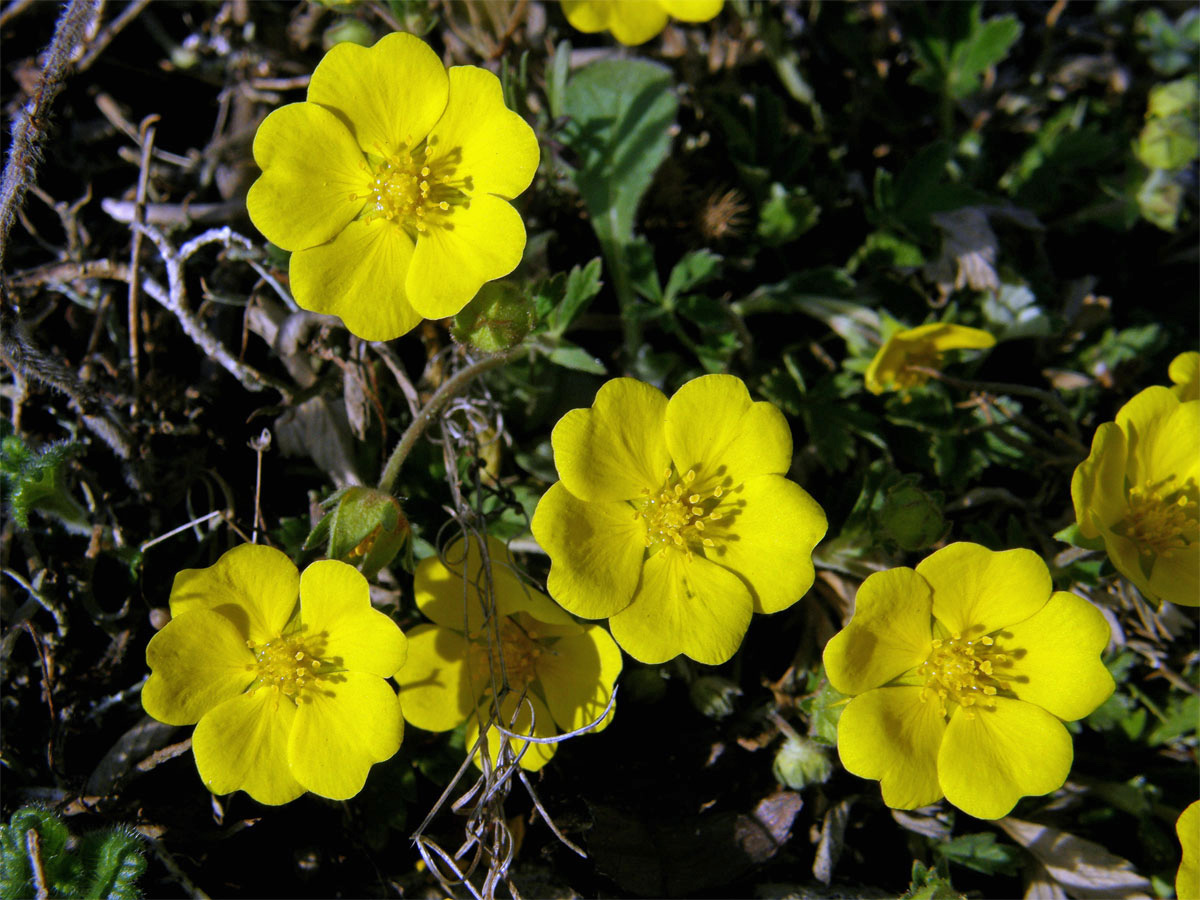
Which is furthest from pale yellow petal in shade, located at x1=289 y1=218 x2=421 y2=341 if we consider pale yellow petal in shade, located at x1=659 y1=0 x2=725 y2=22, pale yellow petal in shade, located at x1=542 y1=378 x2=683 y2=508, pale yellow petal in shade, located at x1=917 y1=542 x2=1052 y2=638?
pale yellow petal in shade, located at x1=917 y1=542 x2=1052 y2=638

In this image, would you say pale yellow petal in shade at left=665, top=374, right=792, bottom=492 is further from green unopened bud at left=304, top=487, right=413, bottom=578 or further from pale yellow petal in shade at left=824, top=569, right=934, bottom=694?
green unopened bud at left=304, top=487, right=413, bottom=578

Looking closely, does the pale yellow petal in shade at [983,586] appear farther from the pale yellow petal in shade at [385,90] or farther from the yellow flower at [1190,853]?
the pale yellow petal in shade at [385,90]

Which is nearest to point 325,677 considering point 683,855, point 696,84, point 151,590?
point 151,590

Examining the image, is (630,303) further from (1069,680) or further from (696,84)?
(1069,680)

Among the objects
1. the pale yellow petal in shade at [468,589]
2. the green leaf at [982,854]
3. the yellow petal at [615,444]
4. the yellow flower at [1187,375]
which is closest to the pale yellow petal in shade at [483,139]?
the yellow petal at [615,444]

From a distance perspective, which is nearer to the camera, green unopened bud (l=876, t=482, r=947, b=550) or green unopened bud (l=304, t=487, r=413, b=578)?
green unopened bud (l=304, t=487, r=413, b=578)

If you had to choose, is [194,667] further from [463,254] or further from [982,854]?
[982,854]

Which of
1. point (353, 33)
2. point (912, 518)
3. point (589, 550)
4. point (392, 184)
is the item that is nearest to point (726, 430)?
point (589, 550)
